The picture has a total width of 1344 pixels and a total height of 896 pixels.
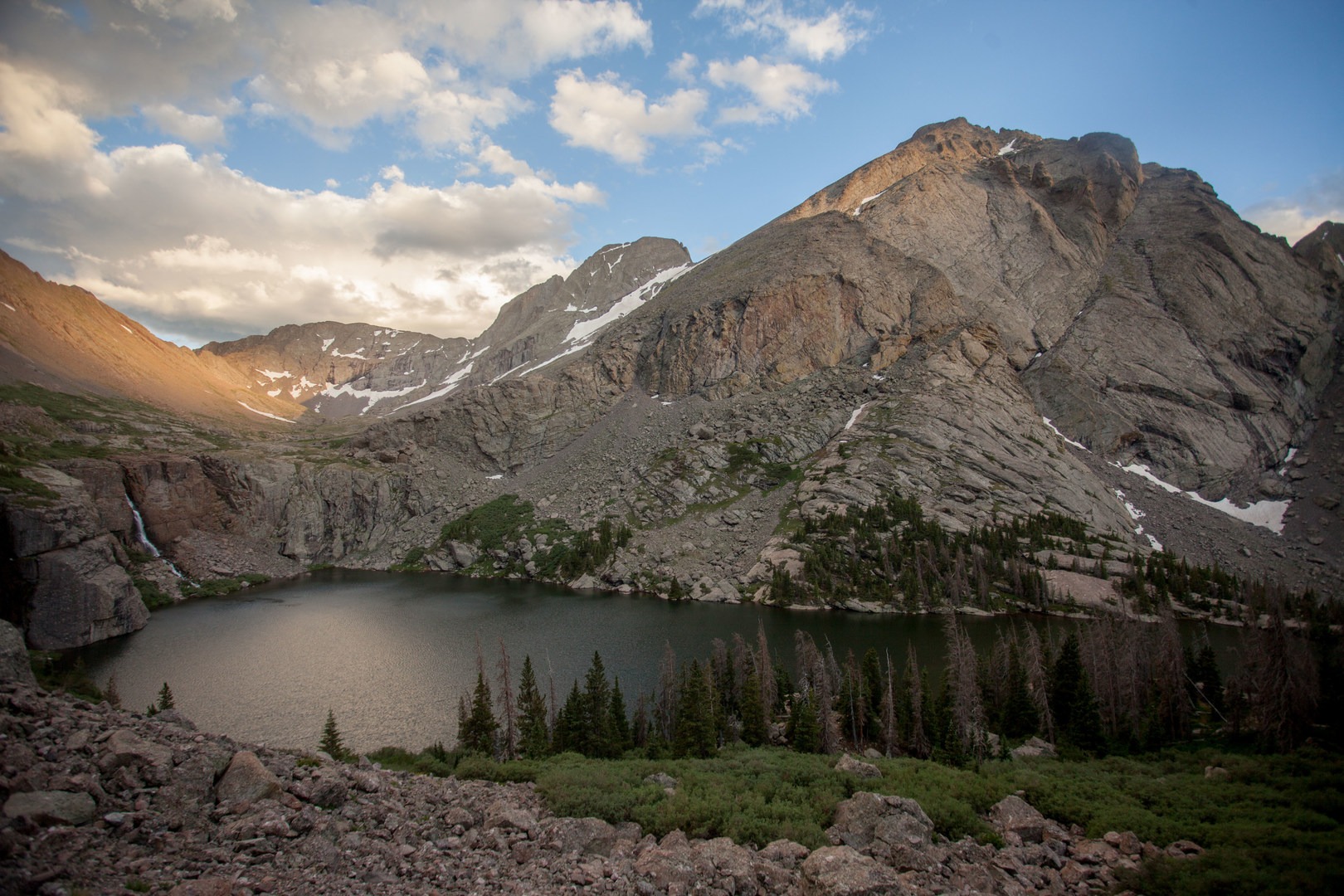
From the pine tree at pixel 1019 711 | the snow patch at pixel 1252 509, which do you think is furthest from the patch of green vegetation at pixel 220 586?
the snow patch at pixel 1252 509

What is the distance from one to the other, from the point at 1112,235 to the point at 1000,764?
7266 inches

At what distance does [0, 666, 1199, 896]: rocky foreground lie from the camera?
1103 cm

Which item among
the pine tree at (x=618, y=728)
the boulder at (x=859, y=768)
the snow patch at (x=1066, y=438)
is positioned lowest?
the pine tree at (x=618, y=728)

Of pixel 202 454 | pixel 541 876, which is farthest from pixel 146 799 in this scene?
pixel 202 454

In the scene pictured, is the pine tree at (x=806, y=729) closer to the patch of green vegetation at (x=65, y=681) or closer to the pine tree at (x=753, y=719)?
the pine tree at (x=753, y=719)

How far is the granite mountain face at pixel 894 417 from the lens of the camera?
9825 centimetres

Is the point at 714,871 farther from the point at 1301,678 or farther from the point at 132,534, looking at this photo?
the point at 132,534

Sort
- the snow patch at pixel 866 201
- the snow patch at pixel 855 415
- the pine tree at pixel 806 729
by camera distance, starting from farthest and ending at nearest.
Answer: the snow patch at pixel 866 201, the snow patch at pixel 855 415, the pine tree at pixel 806 729

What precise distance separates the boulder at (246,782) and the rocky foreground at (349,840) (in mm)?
35

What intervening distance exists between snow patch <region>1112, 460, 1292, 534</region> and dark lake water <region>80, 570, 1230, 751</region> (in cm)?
5393

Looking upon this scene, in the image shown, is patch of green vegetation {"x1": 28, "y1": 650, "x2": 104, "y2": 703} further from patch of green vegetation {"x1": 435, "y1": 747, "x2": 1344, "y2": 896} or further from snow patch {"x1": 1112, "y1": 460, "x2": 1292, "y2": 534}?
snow patch {"x1": 1112, "y1": 460, "x2": 1292, "y2": 534}

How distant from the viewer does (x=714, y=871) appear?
607 inches

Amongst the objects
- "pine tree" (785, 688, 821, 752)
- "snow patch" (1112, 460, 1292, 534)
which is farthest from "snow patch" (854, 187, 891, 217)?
"pine tree" (785, 688, 821, 752)

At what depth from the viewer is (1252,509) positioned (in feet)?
346
